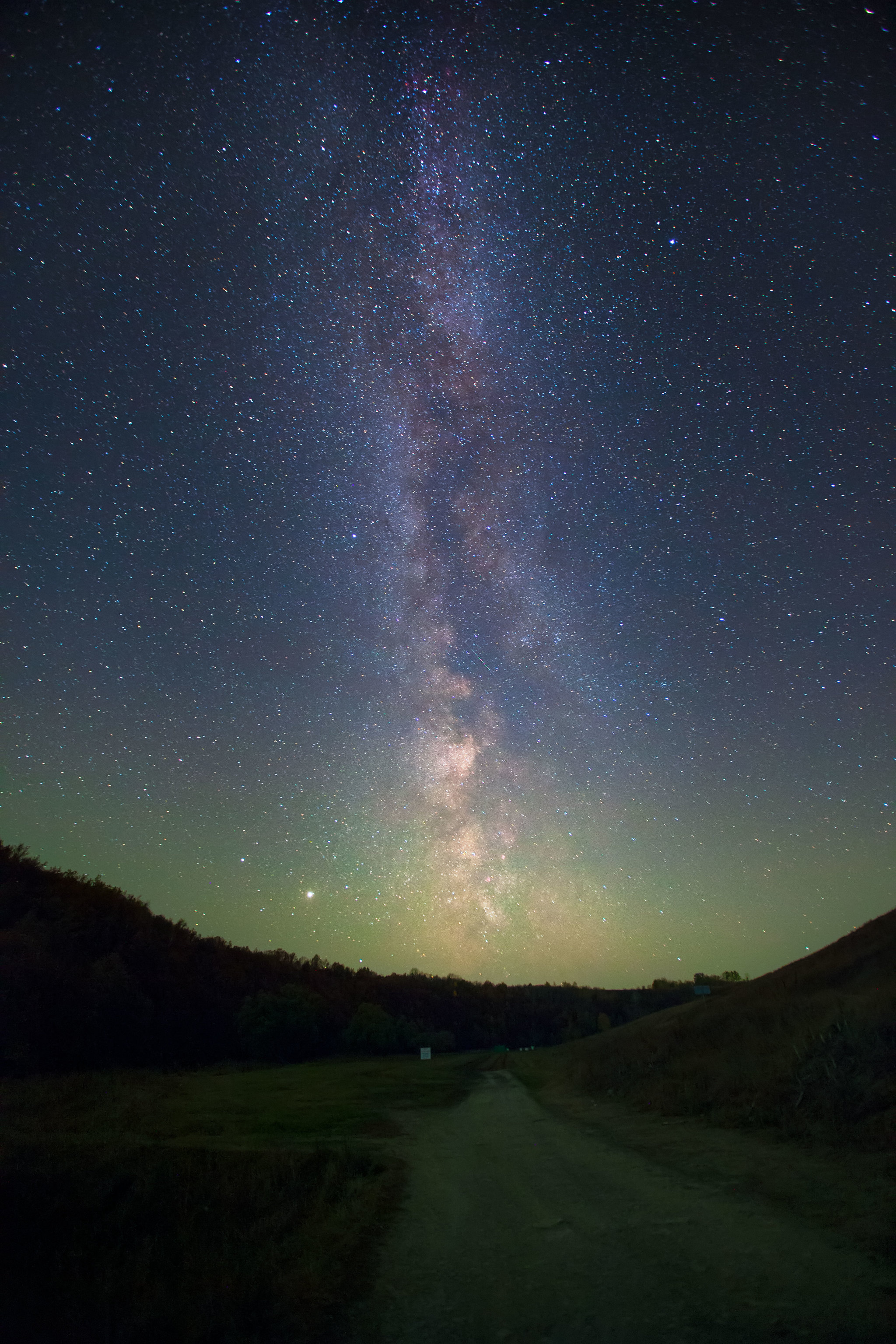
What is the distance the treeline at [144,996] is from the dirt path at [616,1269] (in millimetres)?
35164

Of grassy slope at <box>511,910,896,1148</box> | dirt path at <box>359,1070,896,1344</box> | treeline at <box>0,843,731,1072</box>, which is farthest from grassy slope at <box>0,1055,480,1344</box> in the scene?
treeline at <box>0,843,731,1072</box>

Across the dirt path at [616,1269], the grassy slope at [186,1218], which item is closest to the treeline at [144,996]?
the grassy slope at [186,1218]

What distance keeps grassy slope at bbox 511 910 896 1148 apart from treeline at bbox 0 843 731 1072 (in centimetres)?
3137

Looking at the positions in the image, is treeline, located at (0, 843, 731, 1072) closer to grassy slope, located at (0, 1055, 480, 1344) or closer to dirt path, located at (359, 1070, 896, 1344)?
grassy slope, located at (0, 1055, 480, 1344)

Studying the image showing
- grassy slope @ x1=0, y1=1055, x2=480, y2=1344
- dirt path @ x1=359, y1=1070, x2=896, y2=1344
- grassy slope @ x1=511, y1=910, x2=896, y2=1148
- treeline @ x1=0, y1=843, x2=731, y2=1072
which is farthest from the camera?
treeline @ x1=0, y1=843, x2=731, y2=1072

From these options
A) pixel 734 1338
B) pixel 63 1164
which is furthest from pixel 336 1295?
pixel 63 1164

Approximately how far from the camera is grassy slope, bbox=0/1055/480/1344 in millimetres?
7234

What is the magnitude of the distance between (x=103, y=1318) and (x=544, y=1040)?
151m

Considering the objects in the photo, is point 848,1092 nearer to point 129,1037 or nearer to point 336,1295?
point 336,1295

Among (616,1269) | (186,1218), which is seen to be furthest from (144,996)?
(616,1269)

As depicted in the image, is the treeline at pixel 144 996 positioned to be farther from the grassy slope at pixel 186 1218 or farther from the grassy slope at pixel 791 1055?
the grassy slope at pixel 791 1055

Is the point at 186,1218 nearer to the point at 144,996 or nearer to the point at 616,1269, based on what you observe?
the point at 616,1269

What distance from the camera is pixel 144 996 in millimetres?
51844

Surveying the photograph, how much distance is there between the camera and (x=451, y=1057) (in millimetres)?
75688
